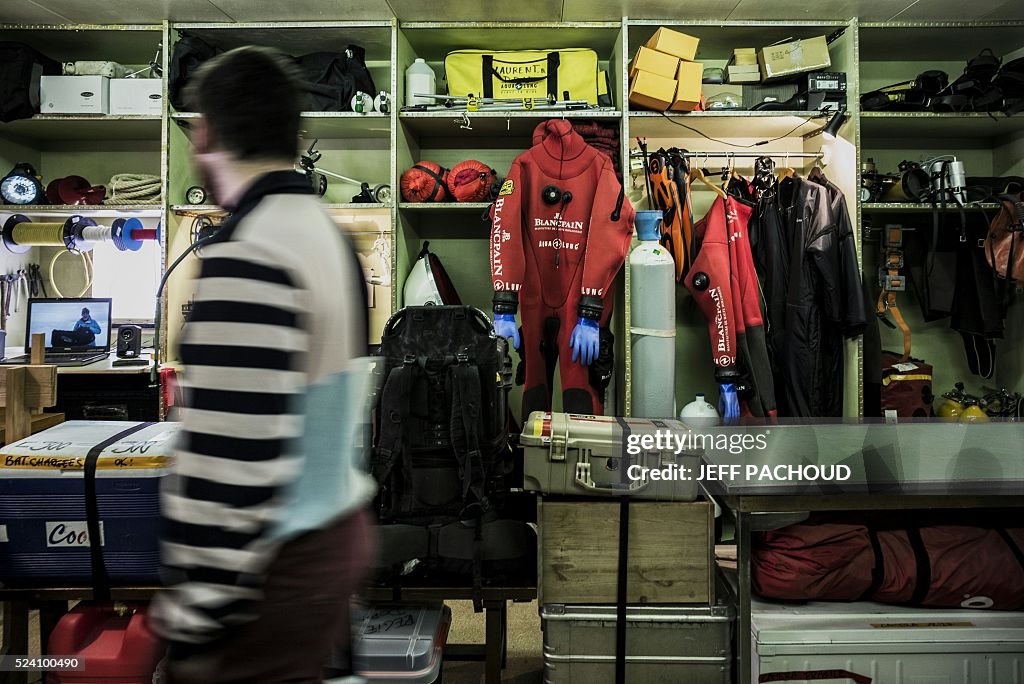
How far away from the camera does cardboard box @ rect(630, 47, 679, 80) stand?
328cm

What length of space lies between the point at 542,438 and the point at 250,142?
3.97 feet

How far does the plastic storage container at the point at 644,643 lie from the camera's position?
1904mm

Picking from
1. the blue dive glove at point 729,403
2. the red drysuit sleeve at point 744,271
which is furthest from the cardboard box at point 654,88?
the blue dive glove at point 729,403

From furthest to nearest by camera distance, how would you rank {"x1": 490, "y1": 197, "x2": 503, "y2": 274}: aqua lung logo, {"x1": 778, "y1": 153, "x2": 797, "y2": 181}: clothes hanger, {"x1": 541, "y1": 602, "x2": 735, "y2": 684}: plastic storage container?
{"x1": 778, "y1": 153, "x2": 797, "y2": 181}: clothes hanger, {"x1": 490, "y1": 197, "x2": 503, "y2": 274}: aqua lung logo, {"x1": 541, "y1": 602, "x2": 735, "y2": 684}: plastic storage container

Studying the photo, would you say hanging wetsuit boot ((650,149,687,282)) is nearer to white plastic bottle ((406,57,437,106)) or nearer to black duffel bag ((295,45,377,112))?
white plastic bottle ((406,57,437,106))

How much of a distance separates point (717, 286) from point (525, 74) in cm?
143

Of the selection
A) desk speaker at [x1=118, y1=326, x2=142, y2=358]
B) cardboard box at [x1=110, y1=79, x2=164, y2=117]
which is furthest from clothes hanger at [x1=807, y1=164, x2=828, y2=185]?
desk speaker at [x1=118, y1=326, x2=142, y2=358]

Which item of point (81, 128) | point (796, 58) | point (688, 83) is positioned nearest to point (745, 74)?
point (796, 58)

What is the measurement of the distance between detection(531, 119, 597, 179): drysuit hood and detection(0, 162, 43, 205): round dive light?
A: 2.50 metres

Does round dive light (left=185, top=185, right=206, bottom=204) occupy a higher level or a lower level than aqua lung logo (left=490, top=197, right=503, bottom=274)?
higher

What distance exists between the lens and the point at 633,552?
1932 millimetres

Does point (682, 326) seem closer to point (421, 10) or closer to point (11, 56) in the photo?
point (421, 10)

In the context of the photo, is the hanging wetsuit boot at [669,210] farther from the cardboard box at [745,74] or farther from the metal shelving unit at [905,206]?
the metal shelving unit at [905,206]

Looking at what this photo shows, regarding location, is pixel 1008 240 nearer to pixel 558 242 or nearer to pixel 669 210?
pixel 669 210
